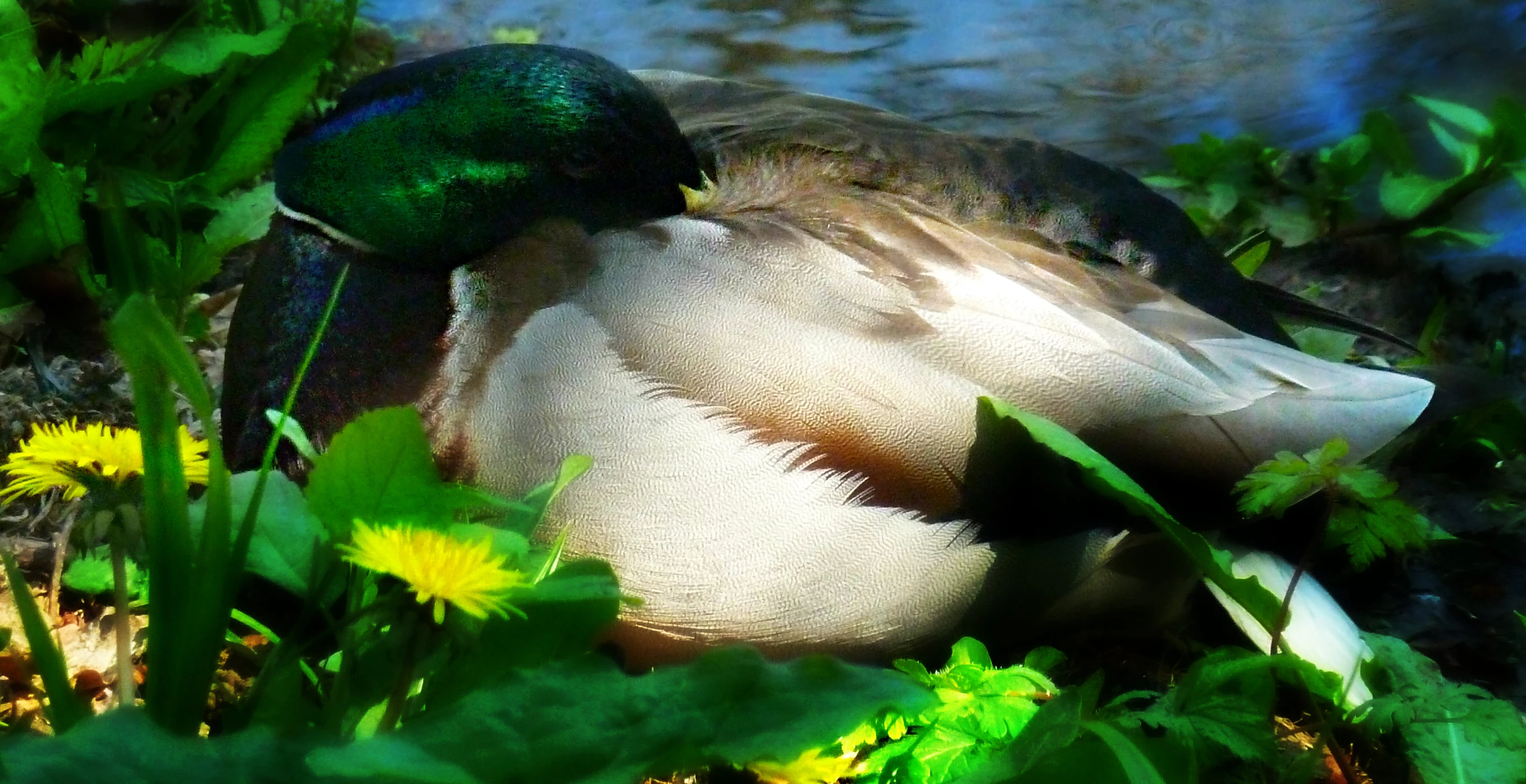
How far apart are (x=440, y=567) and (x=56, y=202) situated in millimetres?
1850

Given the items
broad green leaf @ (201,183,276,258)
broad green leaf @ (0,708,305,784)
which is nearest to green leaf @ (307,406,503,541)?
broad green leaf @ (0,708,305,784)

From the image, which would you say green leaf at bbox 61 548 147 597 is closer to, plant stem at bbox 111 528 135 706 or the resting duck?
the resting duck

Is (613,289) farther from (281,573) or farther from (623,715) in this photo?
(623,715)

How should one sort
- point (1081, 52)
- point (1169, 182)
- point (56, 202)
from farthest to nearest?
point (1081, 52), point (1169, 182), point (56, 202)

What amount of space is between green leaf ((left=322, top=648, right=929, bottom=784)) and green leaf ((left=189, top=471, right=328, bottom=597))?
353 mm

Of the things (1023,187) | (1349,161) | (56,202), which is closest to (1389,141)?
(1349,161)

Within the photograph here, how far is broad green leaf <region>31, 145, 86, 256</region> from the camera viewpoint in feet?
7.95

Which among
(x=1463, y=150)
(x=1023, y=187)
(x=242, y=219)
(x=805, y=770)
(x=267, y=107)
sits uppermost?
(x=267, y=107)

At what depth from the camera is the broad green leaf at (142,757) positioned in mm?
865


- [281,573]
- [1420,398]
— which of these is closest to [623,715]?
[281,573]

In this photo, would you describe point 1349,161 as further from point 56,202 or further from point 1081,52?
point 56,202

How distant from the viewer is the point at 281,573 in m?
1.32

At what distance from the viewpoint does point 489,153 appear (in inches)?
75.4

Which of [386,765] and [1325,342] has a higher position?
[386,765]
